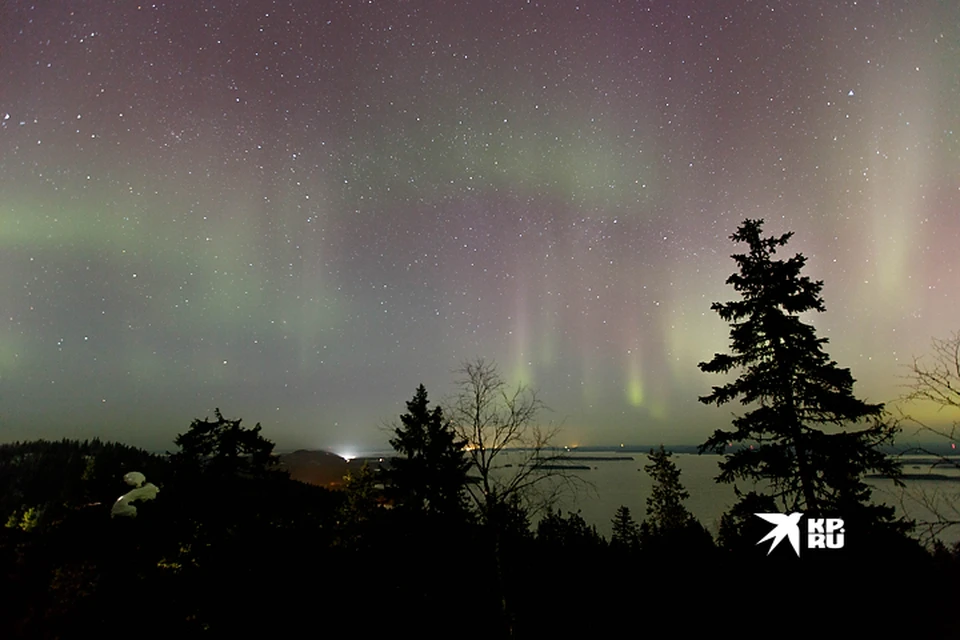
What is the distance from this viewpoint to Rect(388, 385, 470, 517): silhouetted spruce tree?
25047mm

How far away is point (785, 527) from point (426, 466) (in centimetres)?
1794

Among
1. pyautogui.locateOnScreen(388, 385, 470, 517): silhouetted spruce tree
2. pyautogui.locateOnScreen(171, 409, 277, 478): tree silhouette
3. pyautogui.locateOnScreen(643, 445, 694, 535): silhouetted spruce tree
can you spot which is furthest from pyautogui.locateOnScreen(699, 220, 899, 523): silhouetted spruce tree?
pyautogui.locateOnScreen(643, 445, 694, 535): silhouetted spruce tree

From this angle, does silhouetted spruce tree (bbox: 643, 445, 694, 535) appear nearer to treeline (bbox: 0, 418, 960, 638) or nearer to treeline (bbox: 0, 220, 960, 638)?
treeline (bbox: 0, 418, 960, 638)

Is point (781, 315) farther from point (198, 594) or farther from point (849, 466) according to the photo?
point (198, 594)

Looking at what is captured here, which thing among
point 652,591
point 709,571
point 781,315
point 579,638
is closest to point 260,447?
point 579,638

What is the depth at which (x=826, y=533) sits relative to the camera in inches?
484

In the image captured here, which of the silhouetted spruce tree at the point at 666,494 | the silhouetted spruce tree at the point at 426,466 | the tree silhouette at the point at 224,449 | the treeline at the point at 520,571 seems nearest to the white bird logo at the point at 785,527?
the treeline at the point at 520,571

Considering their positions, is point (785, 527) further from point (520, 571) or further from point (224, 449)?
point (224, 449)

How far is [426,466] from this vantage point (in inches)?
1032

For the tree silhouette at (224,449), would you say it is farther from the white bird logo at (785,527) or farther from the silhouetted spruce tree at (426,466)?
the white bird logo at (785,527)

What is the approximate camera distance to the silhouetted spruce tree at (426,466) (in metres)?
25.0

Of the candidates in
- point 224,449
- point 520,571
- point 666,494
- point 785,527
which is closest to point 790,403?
point 785,527

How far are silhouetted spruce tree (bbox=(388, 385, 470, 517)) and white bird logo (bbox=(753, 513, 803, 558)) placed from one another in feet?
47.1

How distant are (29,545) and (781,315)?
23402 mm
